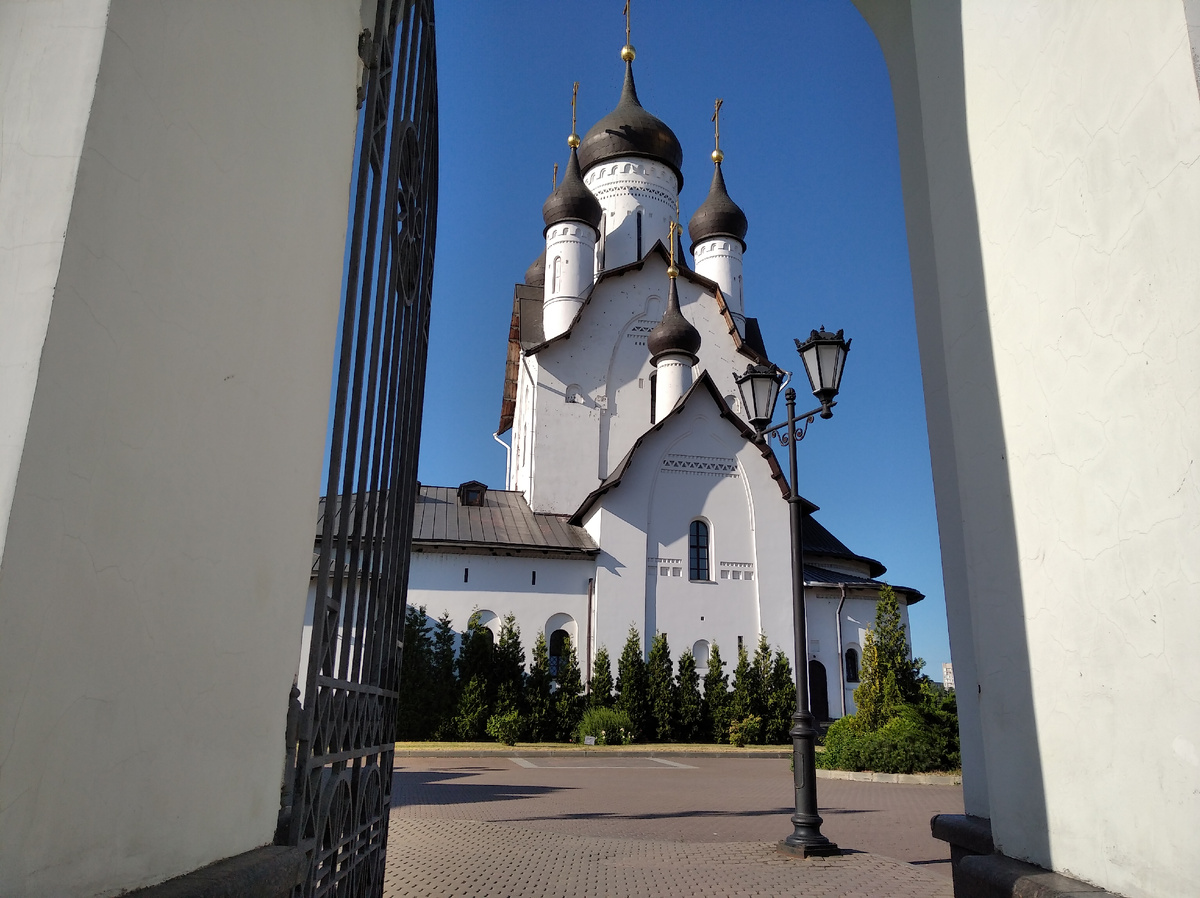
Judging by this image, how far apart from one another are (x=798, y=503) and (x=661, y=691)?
13.6 meters

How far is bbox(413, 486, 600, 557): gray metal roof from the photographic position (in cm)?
2200

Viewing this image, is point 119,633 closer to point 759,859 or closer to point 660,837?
point 759,859

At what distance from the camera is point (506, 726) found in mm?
19578

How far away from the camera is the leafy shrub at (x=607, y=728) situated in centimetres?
1995

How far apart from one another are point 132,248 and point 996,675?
7.69 ft

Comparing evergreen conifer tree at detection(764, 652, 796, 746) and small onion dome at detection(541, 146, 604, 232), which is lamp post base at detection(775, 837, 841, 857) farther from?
small onion dome at detection(541, 146, 604, 232)

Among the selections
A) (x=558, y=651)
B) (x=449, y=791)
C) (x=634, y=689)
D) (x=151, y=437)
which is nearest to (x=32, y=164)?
(x=151, y=437)

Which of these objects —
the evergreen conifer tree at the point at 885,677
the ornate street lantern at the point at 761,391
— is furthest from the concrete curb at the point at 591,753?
the ornate street lantern at the point at 761,391

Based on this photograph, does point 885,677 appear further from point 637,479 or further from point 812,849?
point 812,849

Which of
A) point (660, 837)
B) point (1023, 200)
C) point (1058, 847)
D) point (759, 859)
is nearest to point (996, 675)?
point (1058, 847)

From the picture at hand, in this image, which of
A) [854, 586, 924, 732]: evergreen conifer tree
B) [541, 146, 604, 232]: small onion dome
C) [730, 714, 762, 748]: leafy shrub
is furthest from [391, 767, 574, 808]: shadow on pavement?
[541, 146, 604, 232]: small onion dome

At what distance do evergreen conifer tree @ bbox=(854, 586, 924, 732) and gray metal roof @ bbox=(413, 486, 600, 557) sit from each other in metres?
7.86

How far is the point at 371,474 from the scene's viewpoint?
10.3 ft

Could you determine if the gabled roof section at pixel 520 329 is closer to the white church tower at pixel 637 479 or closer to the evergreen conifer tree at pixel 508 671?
the white church tower at pixel 637 479
